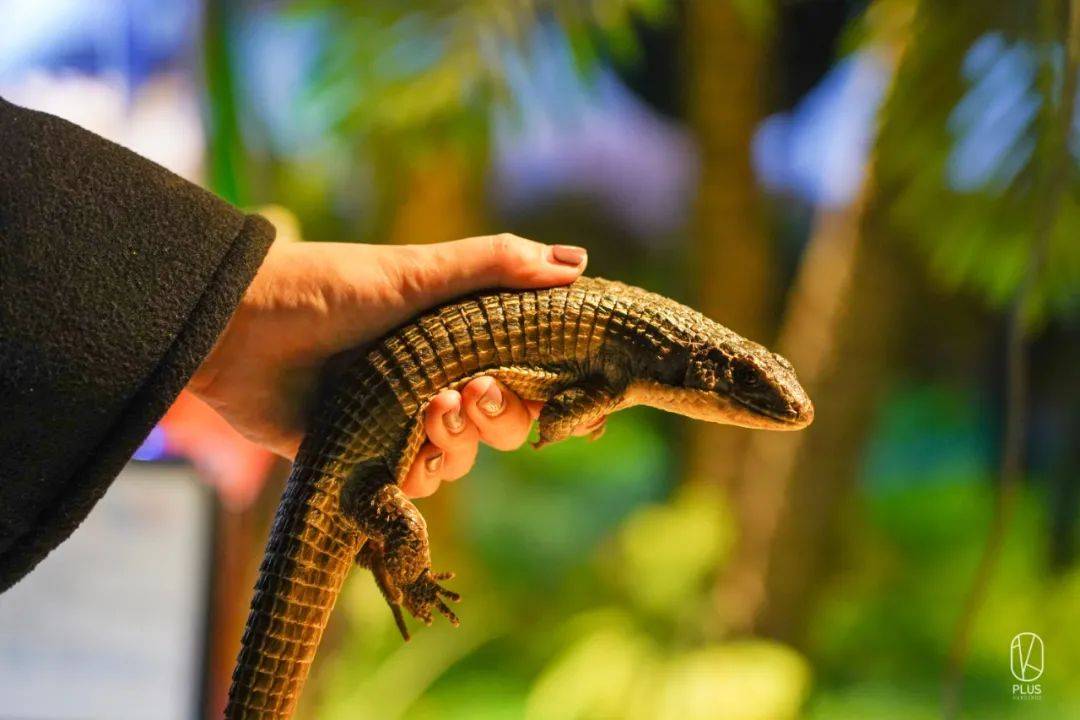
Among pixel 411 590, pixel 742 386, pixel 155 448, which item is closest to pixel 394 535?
pixel 411 590

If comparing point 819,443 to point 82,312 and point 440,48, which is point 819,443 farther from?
point 82,312

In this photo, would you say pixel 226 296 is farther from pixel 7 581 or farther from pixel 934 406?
pixel 934 406

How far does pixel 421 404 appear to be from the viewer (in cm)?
127

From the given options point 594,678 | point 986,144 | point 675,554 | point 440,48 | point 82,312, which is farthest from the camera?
point 675,554

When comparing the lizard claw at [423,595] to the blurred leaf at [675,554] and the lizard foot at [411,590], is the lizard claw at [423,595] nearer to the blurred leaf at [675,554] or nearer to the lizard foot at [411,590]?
the lizard foot at [411,590]

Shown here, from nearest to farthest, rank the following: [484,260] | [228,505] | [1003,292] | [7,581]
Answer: [7,581] < [484,260] < [228,505] < [1003,292]

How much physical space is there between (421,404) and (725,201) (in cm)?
287

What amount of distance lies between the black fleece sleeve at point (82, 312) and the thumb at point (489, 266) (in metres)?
0.25

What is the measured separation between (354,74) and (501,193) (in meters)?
1.41

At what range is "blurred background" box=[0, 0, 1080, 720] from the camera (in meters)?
2.23

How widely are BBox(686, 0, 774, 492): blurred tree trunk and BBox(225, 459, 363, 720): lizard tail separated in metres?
2.69

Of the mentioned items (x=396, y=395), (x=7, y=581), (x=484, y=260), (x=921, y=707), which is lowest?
(x=921, y=707)

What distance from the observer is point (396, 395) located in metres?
1.25

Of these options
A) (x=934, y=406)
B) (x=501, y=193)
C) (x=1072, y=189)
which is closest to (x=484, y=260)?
(x=1072, y=189)
